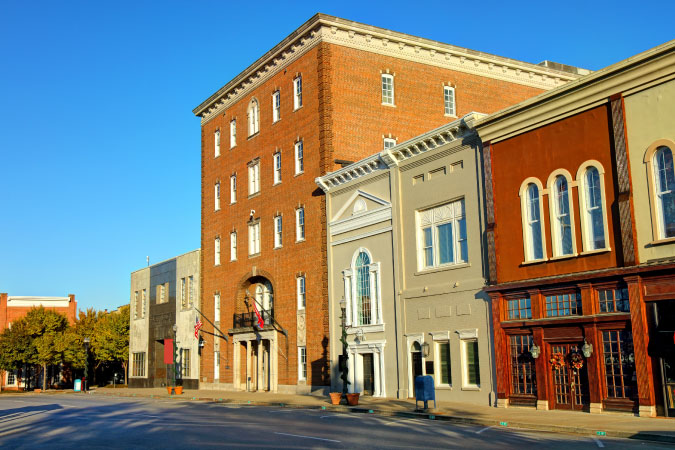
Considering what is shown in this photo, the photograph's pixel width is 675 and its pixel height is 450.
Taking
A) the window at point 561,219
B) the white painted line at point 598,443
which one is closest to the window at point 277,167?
the window at point 561,219

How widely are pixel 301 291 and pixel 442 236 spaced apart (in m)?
12.8

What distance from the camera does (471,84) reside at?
147 feet

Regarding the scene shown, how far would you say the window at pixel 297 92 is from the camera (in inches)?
1682

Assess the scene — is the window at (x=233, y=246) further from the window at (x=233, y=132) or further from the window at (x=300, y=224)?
the window at (x=300, y=224)

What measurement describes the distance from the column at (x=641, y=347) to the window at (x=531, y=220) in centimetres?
432

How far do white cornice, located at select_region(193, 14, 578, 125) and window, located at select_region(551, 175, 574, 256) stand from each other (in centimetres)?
1934

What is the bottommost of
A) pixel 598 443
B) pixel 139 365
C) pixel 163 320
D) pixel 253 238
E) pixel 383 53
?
pixel 598 443

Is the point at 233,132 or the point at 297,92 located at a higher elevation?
the point at 233,132

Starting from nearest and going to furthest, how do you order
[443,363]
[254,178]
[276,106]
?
1. [443,363]
2. [276,106]
3. [254,178]

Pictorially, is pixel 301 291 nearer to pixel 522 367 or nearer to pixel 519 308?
pixel 519 308

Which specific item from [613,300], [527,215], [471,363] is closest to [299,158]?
[471,363]

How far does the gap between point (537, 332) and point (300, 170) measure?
20.4 m

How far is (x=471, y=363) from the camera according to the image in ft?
93.4

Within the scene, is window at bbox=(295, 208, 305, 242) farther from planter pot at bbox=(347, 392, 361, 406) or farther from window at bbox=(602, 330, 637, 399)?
window at bbox=(602, 330, 637, 399)
